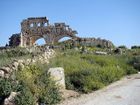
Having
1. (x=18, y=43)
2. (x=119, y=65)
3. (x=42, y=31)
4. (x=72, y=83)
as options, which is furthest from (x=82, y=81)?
(x=42, y=31)

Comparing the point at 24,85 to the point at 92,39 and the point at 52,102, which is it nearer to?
the point at 52,102

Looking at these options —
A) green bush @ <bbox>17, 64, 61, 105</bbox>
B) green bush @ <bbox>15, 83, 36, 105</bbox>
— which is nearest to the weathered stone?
green bush @ <bbox>17, 64, 61, 105</bbox>

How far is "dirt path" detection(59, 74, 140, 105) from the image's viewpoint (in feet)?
42.0

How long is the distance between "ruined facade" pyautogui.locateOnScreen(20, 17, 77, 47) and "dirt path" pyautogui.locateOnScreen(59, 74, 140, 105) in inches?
1335

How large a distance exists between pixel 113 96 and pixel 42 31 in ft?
131

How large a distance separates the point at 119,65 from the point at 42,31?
→ 103ft

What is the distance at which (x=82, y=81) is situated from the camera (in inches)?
634

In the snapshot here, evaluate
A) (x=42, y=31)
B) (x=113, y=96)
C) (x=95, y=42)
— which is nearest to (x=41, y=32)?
(x=42, y=31)

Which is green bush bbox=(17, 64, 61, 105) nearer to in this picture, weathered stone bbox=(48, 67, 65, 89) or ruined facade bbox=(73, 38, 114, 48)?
weathered stone bbox=(48, 67, 65, 89)

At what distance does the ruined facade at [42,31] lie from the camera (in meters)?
51.3

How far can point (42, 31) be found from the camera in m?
53.1

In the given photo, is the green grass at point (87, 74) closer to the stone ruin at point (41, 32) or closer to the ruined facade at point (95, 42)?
the ruined facade at point (95, 42)

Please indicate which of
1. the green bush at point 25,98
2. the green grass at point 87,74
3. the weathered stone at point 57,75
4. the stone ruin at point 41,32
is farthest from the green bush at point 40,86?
the stone ruin at point 41,32

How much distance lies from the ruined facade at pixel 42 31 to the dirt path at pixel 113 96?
33.9m
